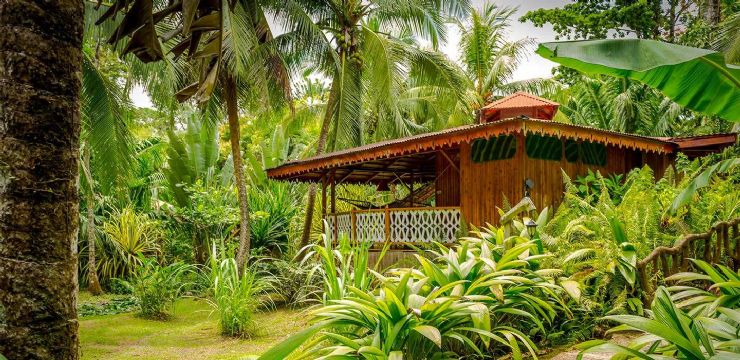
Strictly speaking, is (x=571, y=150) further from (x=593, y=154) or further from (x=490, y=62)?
(x=490, y=62)

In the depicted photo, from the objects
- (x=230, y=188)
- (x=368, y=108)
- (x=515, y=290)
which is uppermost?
(x=368, y=108)

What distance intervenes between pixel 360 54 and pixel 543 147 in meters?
6.73

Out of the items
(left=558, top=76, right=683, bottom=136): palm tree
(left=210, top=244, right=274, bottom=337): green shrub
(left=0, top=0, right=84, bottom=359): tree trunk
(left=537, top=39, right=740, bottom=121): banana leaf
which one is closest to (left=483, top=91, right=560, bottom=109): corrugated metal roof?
(left=210, top=244, right=274, bottom=337): green shrub

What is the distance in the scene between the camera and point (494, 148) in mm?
12086

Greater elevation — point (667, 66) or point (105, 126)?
point (105, 126)

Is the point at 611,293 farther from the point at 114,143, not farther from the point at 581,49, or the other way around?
the point at 114,143

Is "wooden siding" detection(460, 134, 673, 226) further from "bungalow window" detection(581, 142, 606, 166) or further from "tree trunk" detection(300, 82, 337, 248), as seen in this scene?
"tree trunk" detection(300, 82, 337, 248)

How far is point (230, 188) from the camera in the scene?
1991cm

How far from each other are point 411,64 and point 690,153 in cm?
727

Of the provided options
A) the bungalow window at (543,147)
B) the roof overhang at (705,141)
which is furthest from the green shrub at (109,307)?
the roof overhang at (705,141)

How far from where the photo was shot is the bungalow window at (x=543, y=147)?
11.8 metres

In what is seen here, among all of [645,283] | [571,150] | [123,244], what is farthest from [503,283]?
[123,244]

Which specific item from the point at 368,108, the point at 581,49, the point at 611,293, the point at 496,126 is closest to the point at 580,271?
the point at 611,293

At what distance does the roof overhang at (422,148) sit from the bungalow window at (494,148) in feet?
1.48
